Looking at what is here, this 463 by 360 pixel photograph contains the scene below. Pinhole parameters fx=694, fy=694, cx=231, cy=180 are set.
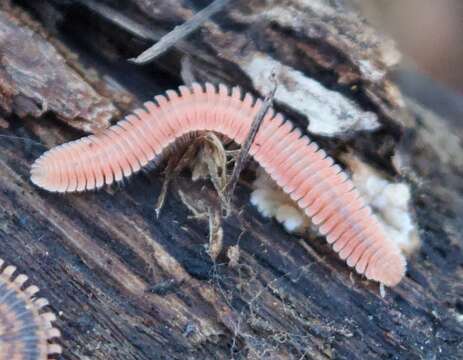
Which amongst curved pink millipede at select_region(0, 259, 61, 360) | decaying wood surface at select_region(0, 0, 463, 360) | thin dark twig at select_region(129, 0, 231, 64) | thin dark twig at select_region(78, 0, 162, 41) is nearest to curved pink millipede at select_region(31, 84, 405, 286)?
decaying wood surface at select_region(0, 0, 463, 360)

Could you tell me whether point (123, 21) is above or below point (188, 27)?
below

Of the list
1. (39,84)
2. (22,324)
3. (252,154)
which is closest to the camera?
(22,324)

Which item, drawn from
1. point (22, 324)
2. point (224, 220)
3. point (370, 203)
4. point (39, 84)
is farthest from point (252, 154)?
point (22, 324)

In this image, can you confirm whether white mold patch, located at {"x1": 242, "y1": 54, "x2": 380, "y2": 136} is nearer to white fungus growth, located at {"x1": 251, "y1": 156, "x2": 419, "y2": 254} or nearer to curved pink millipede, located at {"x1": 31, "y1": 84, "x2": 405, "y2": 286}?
curved pink millipede, located at {"x1": 31, "y1": 84, "x2": 405, "y2": 286}

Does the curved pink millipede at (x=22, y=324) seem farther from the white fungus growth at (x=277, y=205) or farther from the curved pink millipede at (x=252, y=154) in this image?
the white fungus growth at (x=277, y=205)

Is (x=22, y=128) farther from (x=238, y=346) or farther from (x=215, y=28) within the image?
(x=238, y=346)

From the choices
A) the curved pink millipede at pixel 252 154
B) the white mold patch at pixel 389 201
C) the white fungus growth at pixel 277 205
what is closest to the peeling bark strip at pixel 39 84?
the curved pink millipede at pixel 252 154

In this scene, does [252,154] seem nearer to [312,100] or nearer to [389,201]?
[312,100]
